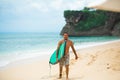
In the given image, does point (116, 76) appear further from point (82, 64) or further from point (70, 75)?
point (82, 64)

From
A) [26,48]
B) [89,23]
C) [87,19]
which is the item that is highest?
[87,19]

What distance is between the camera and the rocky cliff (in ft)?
99.1

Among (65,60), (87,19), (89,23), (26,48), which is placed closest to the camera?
A: (65,60)

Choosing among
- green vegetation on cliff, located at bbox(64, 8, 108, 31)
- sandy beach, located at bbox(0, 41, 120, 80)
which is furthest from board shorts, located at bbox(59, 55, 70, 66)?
green vegetation on cliff, located at bbox(64, 8, 108, 31)

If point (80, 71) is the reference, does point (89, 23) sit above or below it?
above

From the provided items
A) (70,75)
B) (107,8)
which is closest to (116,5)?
(107,8)

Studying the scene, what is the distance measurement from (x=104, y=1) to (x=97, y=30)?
1059 inches

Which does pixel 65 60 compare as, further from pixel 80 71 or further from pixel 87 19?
pixel 87 19

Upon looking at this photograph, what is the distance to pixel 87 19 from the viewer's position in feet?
105

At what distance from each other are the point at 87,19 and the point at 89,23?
30.0 inches

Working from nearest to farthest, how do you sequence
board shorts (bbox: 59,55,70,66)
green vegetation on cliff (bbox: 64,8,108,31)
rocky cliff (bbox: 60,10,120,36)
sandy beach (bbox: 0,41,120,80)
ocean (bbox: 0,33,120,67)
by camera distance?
board shorts (bbox: 59,55,70,66) < sandy beach (bbox: 0,41,120,80) < ocean (bbox: 0,33,120,67) < rocky cliff (bbox: 60,10,120,36) < green vegetation on cliff (bbox: 64,8,108,31)

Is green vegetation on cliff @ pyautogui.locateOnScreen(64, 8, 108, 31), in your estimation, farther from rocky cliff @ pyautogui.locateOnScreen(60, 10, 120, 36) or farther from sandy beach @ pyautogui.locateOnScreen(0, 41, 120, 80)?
sandy beach @ pyautogui.locateOnScreen(0, 41, 120, 80)

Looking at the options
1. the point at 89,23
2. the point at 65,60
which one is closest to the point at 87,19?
the point at 89,23

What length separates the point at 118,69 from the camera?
5367 mm
